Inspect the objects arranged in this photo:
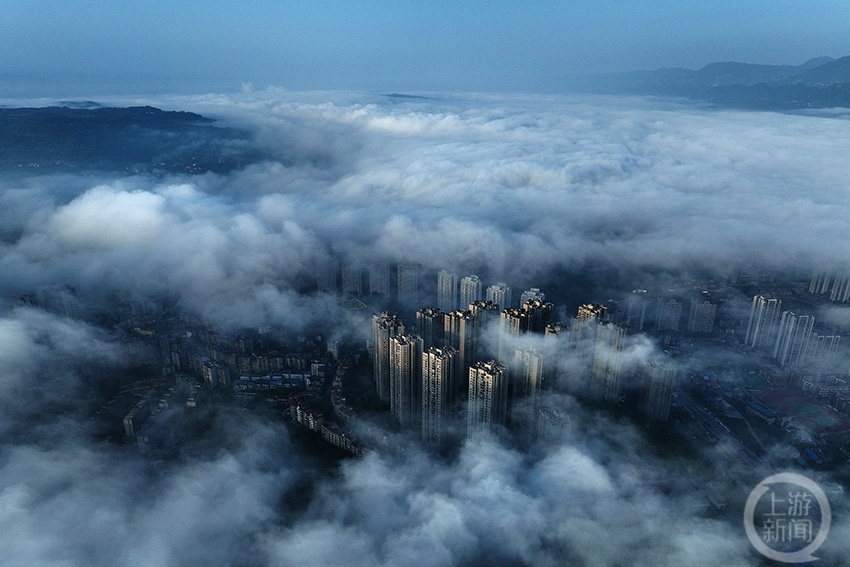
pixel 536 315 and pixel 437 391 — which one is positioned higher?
pixel 536 315

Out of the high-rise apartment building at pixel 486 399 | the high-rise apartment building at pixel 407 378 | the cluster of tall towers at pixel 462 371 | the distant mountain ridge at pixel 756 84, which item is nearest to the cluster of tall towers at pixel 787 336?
the cluster of tall towers at pixel 462 371

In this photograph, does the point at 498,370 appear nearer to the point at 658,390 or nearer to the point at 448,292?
the point at 658,390

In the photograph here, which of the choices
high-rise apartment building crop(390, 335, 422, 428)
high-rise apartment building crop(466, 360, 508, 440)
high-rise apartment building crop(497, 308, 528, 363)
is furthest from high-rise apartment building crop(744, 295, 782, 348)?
high-rise apartment building crop(390, 335, 422, 428)

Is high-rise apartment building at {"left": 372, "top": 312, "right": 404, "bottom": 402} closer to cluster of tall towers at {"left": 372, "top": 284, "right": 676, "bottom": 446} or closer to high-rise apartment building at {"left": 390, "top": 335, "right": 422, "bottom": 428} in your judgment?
cluster of tall towers at {"left": 372, "top": 284, "right": 676, "bottom": 446}

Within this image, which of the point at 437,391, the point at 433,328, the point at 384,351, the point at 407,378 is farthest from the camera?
the point at 433,328

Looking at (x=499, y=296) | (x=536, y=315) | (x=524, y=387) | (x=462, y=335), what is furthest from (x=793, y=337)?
(x=462, y=335)
